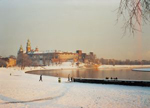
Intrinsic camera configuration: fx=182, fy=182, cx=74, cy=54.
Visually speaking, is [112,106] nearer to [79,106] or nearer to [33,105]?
[79,106]

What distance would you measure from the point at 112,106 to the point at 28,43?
157808mm

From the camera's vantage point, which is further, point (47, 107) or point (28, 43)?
point (28, 43)

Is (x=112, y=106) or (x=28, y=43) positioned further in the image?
(x=28, y=43)

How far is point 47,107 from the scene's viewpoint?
9078 millimetres

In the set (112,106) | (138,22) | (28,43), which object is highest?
(28,43)

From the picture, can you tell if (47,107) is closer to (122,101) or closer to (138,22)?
(122,101)

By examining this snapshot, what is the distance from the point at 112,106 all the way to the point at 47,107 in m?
3.38

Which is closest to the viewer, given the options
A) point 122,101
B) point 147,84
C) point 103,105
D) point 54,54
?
point 103,105

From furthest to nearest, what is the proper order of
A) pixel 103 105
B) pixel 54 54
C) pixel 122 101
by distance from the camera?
pixel 54 54, pixel 122 101, pixel 103 105

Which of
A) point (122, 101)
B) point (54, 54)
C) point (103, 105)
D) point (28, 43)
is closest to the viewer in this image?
point (103, 105)

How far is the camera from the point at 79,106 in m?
9.46

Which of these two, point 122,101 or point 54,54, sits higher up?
point 54,54

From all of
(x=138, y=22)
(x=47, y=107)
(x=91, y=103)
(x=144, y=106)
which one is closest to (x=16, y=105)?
(x=47, y=107)

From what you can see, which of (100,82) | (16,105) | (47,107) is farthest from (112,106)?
(100,82)
